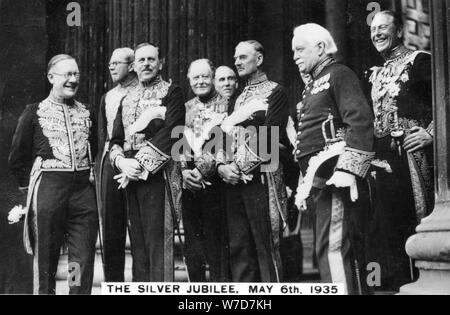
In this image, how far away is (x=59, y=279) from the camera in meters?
6.44

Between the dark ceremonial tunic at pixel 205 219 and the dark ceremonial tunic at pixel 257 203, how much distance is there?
0.27ft

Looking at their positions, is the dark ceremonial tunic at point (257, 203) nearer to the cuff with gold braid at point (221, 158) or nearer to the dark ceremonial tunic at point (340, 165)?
the cuff with gold braid at point (221, 158)

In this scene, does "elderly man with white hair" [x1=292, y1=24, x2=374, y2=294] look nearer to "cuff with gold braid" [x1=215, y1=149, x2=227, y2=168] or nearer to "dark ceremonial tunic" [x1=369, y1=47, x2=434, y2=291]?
"dark ceremonial tunic" [x1=369, y1=47, x2=434, y2=291]

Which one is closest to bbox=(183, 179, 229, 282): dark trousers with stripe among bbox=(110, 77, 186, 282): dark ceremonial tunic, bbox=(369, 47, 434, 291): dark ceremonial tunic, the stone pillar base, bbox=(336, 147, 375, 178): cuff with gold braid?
bbox=(110, 77, 186, 282): dark ceremonial tunic

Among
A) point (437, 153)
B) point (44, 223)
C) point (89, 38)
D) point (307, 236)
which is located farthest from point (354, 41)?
point (44, 223)

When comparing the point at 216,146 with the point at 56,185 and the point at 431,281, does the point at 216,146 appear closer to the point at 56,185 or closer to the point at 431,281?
the point at 56,185

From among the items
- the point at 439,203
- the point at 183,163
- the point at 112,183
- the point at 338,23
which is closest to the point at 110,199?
the point at 112,183

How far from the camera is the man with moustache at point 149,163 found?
21.0ft

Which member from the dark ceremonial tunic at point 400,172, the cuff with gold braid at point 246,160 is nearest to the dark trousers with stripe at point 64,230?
the cuff with gold braid at point 246,160

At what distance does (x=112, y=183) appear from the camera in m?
6.61

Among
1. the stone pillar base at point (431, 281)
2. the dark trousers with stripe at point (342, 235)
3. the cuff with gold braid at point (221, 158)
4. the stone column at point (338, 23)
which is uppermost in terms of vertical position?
the stone column at point (338, 23)

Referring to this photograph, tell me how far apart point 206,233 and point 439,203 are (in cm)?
190

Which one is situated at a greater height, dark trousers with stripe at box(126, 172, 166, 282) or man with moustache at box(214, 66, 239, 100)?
man with moustache at box(214, 66, 239, 100)

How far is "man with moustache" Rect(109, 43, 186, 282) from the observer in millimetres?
6410
